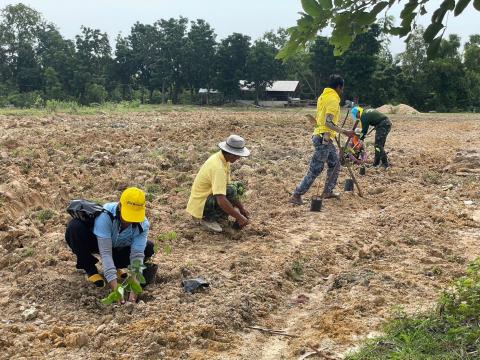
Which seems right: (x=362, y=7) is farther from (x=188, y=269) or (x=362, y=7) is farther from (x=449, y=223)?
(x=449, y=223)

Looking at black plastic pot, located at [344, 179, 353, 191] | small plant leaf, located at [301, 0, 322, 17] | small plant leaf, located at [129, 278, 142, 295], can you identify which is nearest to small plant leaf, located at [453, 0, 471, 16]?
small plant leaf, located at [301, 0, 322, 17]

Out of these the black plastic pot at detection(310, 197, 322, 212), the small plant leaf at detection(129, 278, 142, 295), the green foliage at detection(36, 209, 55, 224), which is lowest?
the green foliage at detection(36, 209, 55, 224)

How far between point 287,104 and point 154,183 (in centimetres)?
3193

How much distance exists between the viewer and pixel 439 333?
3.32 metres

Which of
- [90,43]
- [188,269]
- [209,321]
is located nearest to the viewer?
[209,321]

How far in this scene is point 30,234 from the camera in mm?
5605

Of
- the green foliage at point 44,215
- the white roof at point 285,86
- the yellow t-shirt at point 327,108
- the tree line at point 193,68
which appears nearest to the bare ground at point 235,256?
the green foliage at point 44,215

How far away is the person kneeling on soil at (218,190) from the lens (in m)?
5.34

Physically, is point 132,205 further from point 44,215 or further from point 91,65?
point 91,65

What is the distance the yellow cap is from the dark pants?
48cm

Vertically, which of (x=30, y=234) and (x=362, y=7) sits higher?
(x=362, y=7)

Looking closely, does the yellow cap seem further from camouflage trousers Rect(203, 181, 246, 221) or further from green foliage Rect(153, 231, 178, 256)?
camouflage trousers Rect(203, 181, 246, 221)

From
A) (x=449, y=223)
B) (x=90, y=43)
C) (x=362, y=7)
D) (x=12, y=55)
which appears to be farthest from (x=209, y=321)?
(x=12, y=55)

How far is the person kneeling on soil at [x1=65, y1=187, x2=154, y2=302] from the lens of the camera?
3996 millimetres
